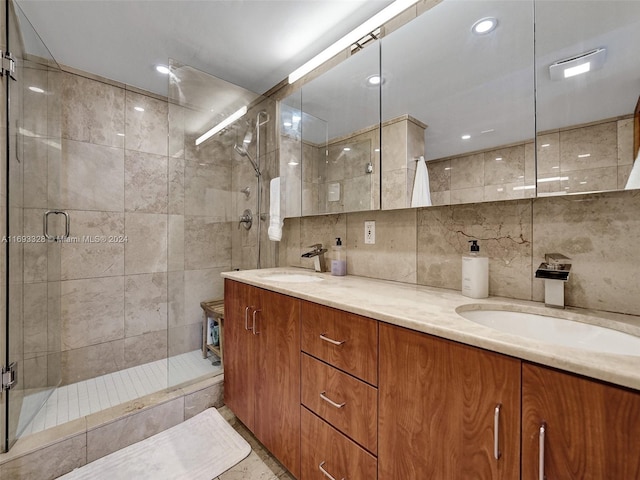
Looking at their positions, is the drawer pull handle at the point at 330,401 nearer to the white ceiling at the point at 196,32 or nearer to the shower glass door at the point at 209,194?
the shower glass door at the point at 209,194

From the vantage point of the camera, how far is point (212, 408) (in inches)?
73.6

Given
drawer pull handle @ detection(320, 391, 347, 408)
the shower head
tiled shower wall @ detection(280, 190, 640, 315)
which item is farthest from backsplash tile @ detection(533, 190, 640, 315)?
the shower head

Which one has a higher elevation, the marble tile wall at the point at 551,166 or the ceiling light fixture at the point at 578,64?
the ceiling light fixture at the point at 578,64

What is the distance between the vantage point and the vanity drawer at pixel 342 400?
94 centimetres

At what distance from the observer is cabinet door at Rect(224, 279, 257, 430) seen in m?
1.54

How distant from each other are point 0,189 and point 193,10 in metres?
1.33

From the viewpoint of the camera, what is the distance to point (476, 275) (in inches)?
43.5

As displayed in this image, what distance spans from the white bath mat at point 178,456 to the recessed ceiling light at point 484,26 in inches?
90.3

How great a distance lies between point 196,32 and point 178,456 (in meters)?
2.42

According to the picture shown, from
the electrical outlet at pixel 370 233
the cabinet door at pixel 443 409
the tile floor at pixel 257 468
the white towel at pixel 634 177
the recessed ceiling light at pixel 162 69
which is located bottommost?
the tile floor at pixel 257 468

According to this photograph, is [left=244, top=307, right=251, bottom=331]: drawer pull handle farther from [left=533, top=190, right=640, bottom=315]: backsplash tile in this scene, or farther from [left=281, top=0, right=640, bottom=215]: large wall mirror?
[left=533, top=190, right=640, bottom=315]: backsplash tile

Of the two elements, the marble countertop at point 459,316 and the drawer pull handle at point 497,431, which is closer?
the marble countertop at point 459,316

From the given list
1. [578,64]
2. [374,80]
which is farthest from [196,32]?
[578,64]

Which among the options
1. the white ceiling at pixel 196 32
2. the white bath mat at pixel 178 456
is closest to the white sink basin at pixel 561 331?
the white bath mat at pixel 178 456
